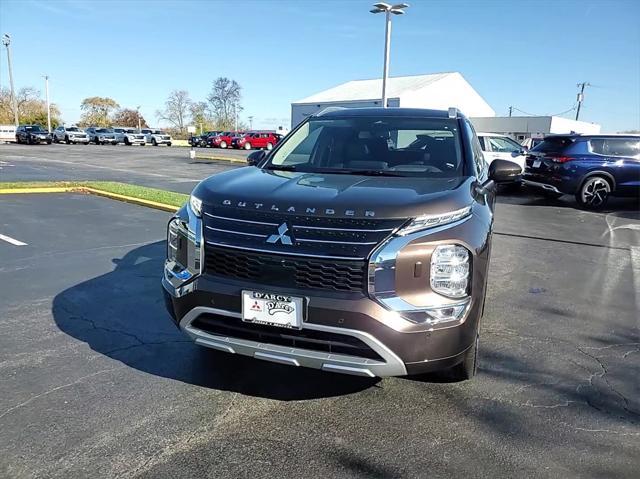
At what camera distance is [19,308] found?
447 centimetres

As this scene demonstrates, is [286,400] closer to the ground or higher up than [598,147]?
closer to the ground

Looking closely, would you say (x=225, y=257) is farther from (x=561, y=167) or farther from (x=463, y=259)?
(x=561, y=167)

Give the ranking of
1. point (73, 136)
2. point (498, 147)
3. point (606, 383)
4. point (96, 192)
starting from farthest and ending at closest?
point (73, 136) < point (498, 147) < point (96, 192) < point (606, 383)

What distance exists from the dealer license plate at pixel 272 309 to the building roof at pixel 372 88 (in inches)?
1785

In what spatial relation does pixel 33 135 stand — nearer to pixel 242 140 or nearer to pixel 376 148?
pixel 242 140

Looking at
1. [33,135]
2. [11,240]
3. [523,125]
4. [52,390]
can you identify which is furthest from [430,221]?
[523,125]

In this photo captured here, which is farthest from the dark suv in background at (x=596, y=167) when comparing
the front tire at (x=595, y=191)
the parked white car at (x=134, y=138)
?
the parked white car at (x=134, y=138)

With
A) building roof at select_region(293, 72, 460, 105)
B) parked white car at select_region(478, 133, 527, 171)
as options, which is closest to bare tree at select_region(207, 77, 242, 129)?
building roof at select_region(293, 72, 460, 105)

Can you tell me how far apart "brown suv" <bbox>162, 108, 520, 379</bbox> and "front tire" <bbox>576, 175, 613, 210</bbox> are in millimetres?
10769

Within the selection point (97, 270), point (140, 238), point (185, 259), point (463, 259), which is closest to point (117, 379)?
point (185, 259)

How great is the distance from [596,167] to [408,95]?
3521 cm

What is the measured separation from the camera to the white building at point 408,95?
4603 cm

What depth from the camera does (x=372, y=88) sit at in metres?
51.6

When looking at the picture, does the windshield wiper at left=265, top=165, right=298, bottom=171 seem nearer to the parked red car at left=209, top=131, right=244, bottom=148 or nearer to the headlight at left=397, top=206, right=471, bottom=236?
the headlight at left=397, top=206, right=471, bottom=236
